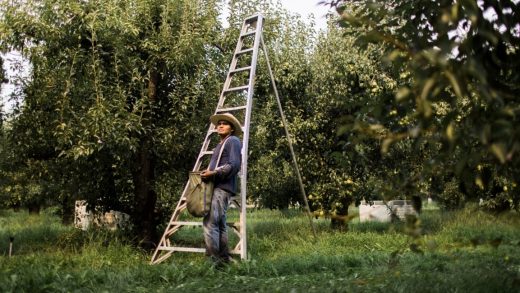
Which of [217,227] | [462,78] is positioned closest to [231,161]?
[217,227]

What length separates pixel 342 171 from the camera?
37.7 feet

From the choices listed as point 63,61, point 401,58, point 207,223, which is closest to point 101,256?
point 207,223

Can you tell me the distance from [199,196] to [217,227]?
0.45 m

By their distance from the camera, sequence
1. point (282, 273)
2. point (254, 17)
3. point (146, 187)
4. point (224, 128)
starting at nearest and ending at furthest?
point (282, 273), point (224, 128), point (254, 17), point (146, 187)

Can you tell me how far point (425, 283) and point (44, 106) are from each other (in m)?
6.38

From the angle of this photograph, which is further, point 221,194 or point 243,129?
point 243,129

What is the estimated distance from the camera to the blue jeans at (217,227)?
21.4 feet

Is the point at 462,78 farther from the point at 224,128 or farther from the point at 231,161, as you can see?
the point at 224,128

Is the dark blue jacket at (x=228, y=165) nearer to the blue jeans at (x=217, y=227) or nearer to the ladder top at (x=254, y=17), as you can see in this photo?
the blue jeans at (x=217, y=227)

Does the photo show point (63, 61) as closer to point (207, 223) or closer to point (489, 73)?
point (207, 223)

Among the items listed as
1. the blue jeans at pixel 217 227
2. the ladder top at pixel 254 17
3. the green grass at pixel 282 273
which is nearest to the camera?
the green grass at pixel 282 273

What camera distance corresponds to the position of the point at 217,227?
6.62m

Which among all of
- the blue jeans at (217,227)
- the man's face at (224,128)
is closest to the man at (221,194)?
the blue jeans at (217,227)

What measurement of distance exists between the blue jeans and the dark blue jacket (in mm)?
96
